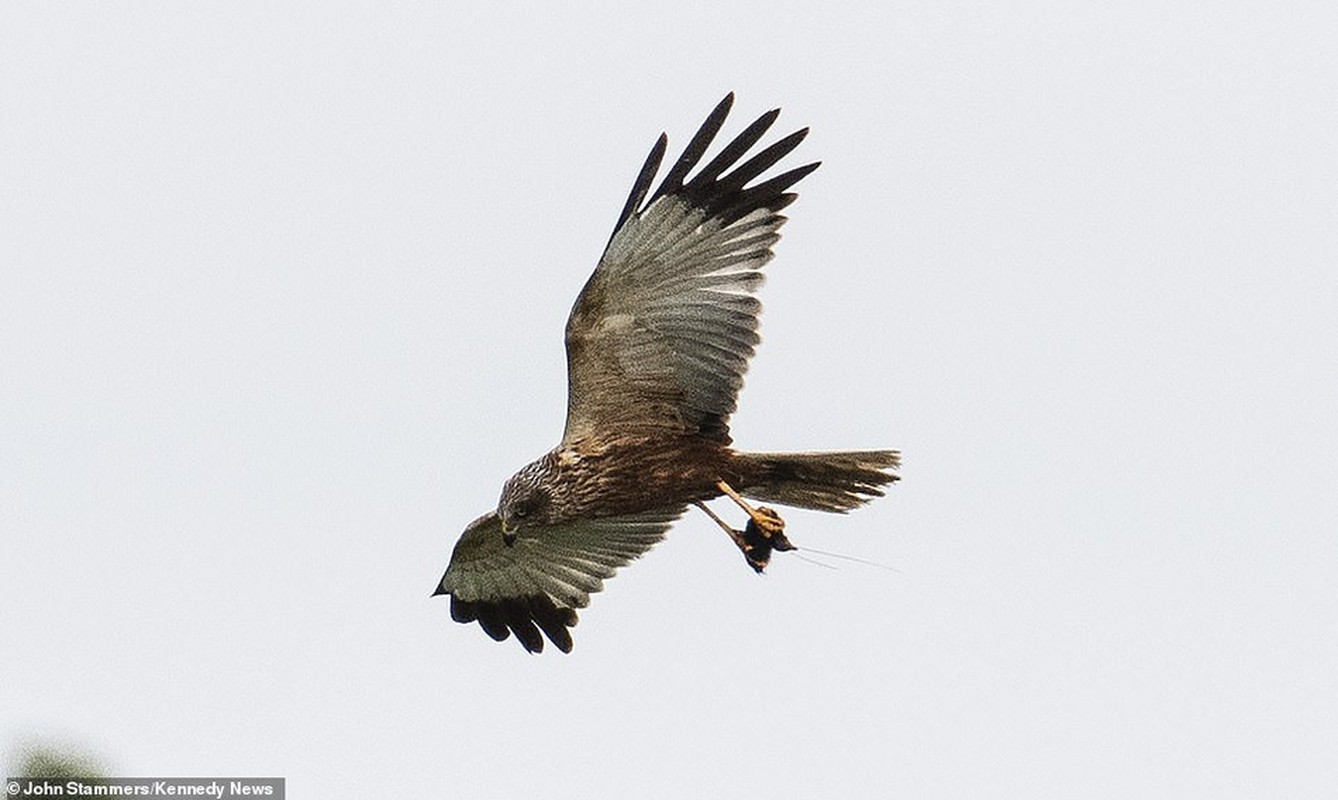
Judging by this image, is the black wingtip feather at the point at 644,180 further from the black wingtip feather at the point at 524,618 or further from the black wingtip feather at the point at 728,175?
the black wingtip feather at the point at 524,618

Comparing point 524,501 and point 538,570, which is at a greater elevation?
point 538,570

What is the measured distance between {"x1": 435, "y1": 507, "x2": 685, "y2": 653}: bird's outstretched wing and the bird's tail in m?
1.46

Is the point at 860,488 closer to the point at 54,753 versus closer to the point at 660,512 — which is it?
the point at 660,512

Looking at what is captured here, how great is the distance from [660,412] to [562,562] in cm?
225

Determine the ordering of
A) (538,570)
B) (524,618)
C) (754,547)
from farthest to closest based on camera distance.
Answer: (524,618) < (538,570) < (754,547)

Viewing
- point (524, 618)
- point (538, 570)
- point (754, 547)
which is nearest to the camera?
point (754, 547)

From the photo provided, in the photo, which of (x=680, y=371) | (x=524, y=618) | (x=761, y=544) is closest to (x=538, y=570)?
(x=524, y=618)

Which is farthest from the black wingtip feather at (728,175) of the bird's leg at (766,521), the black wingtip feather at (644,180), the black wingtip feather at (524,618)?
the black wingtip feather at (524,618)

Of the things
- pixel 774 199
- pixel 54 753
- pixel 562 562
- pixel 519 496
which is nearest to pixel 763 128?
pixel 774 199

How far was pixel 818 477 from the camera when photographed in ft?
44.4

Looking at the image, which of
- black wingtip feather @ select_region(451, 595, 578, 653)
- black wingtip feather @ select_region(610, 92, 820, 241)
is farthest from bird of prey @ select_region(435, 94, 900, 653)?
black wingtip feather @ select_region(451, 595, 578, 653)

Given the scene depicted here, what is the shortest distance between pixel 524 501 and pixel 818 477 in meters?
1.74

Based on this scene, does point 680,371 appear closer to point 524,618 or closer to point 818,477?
point 818,477

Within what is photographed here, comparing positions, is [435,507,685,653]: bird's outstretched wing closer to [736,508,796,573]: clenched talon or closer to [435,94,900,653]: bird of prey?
[435,94,900,653]: bird of prey
